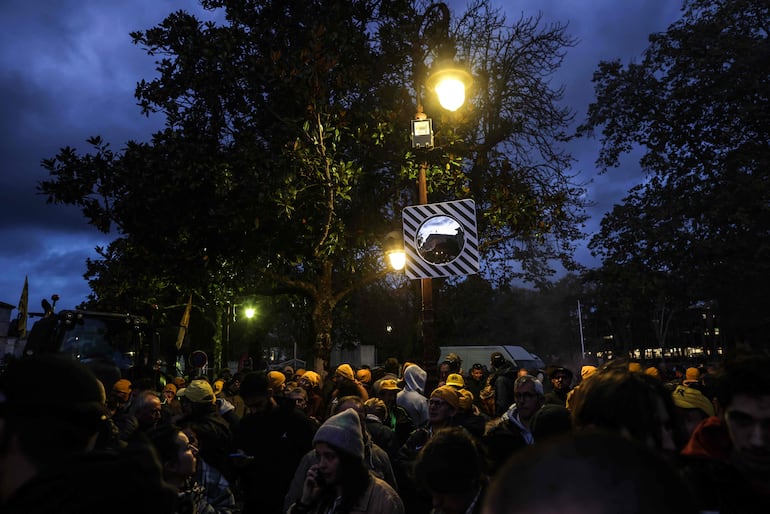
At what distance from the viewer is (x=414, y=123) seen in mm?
8156

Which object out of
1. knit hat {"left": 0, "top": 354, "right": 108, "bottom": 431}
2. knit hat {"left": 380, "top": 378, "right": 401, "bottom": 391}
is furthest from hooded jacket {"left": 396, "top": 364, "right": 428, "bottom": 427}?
knit hat {"left": 0, "top": 354, "right": 108, "bottom": 431}

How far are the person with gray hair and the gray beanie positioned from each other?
4.05 ft

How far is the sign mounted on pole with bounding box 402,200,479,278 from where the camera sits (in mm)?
7141

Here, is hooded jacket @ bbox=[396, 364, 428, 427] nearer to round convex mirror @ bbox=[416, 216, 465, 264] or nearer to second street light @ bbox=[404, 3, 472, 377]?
second street light @ bbox=[404, 3, 472, 377]

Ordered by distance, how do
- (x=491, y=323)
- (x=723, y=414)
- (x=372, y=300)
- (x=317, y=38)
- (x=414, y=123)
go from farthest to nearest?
(x=491, y=323), (x=372, y=300), (x=317, y=38), (x=414, y=123), (x=723, y=414)

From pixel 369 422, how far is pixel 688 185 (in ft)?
52.8

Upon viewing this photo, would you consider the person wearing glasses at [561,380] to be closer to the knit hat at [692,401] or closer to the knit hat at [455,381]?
the knit hat at [455,381]

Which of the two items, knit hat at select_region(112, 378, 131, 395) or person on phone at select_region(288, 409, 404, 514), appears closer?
person on phone at select_region(288, 409, 404, 514)

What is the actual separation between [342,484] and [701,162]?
1846 cm

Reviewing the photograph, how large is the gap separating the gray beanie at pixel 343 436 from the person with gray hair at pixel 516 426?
123 centimetres

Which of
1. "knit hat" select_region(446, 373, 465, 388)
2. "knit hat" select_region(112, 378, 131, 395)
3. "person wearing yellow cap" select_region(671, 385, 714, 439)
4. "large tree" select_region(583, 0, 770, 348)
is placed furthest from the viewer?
"large tree" select_region(583, 0, 770, 348)

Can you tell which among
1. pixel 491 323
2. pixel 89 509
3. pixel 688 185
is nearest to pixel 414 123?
pixel 89 509

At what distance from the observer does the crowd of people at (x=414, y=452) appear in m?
0.82

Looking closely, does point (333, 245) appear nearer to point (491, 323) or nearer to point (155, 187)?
point (155, 187)
